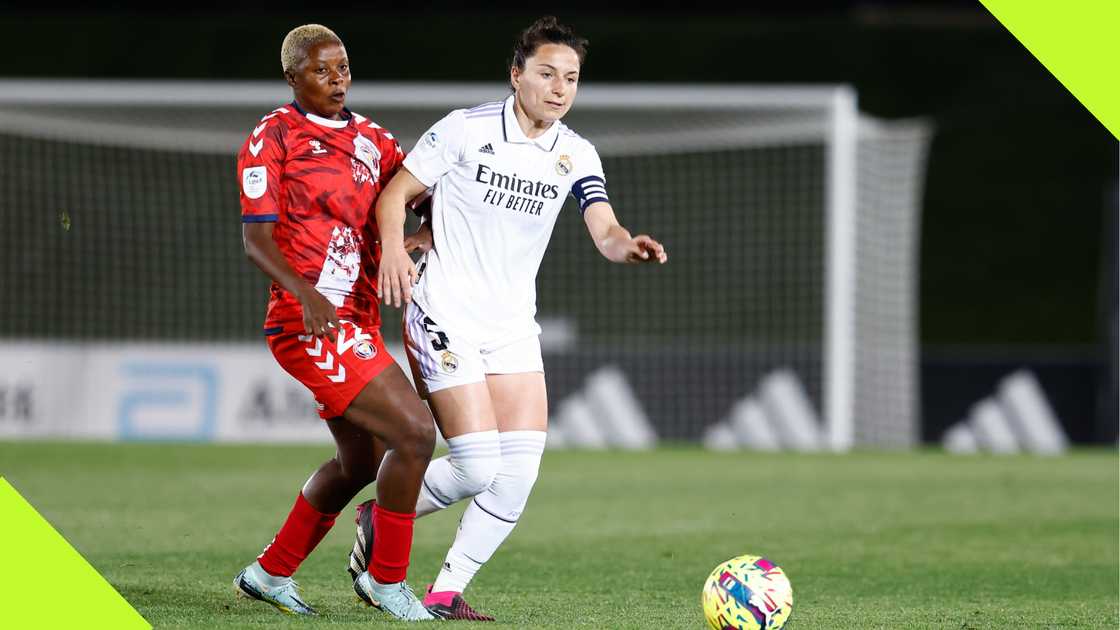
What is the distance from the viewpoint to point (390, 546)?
17.7 ft

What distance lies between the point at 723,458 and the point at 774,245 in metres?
7.19

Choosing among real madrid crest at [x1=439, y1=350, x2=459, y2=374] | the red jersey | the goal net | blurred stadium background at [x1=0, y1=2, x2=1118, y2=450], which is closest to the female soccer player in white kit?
real madrid crest at [x1=439, y1=350, x2=459, y2=374]

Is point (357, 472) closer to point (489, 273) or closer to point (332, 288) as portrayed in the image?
point (332, 288)

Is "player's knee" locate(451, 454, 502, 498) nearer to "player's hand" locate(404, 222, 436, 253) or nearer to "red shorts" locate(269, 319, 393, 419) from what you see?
"red shorts" locate(269, 319, 393, 419)

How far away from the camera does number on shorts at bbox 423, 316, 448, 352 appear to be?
18.1 ft

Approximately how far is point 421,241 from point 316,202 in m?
0.43

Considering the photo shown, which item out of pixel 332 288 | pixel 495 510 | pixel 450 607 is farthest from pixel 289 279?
pixel 450 607

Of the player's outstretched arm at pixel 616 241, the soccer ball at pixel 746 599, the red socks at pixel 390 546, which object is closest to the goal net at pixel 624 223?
the player's outstretched arm at pixel 616 241

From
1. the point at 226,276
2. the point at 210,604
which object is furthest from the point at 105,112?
the point at 210,604

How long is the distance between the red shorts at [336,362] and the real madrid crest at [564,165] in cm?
92

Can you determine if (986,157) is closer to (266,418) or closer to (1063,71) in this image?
(266,418)

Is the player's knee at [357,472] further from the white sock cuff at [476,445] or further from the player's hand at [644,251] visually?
the player's hand at [644,251]

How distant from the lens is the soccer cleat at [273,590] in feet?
18.4

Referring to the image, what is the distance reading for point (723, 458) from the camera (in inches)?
591
